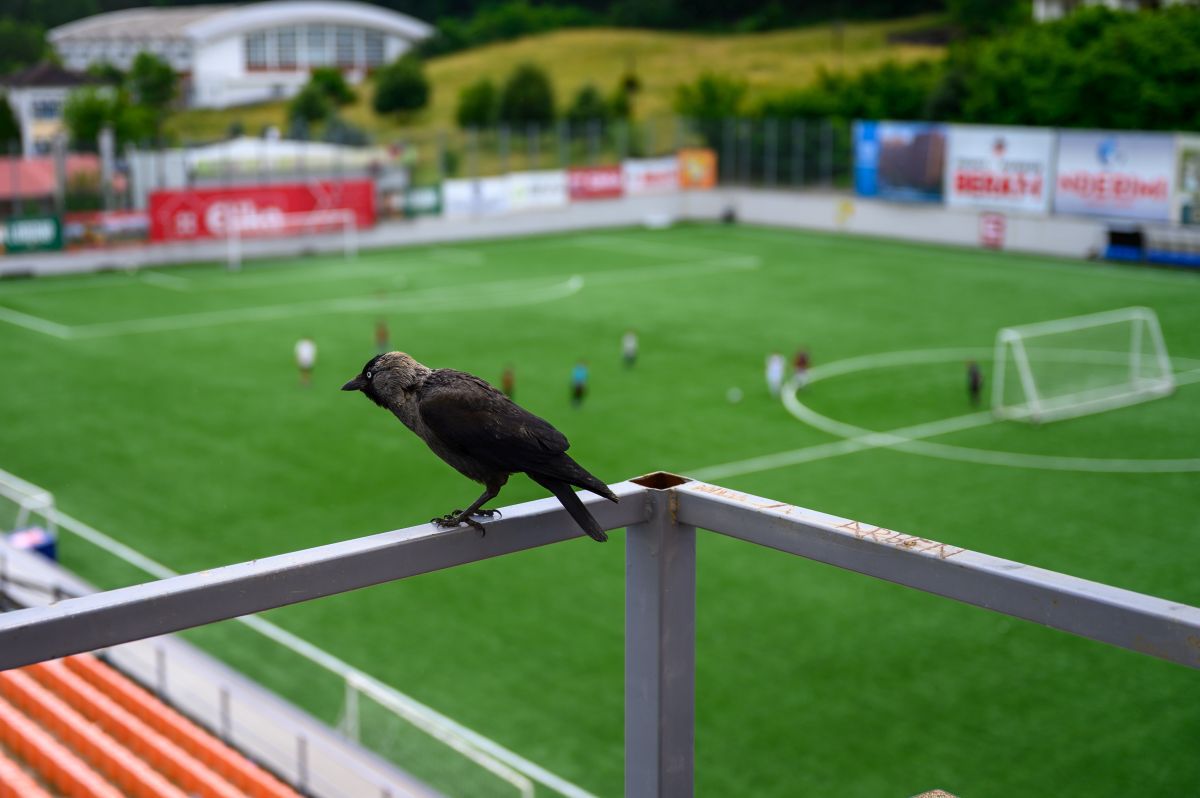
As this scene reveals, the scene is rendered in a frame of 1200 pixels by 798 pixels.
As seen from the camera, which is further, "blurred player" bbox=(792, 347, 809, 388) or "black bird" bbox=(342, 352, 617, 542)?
"blurred player" bbox=(792, 347, 809, 388)

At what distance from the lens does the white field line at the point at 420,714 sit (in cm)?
1429

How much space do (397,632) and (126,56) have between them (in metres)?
101

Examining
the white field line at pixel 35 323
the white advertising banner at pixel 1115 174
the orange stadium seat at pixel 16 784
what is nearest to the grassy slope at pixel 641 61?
the white advertising banner at pixel 1115 174

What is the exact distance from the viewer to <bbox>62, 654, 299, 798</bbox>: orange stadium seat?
13.4 metres

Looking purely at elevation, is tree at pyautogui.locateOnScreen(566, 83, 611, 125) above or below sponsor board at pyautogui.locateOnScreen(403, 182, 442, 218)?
above

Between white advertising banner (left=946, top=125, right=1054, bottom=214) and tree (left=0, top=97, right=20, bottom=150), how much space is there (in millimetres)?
57034

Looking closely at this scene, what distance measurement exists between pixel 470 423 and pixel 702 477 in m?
21.2

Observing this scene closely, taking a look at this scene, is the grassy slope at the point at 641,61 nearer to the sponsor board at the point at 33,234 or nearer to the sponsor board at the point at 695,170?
the sponsor board at the point at 695,170

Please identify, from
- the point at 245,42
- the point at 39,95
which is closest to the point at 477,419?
the point at 39,95

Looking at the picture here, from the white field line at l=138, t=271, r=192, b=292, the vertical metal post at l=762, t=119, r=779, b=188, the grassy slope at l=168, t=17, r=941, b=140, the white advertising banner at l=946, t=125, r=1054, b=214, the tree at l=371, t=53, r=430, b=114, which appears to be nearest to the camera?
the white field line at l=138, t=271, r=192, b=292

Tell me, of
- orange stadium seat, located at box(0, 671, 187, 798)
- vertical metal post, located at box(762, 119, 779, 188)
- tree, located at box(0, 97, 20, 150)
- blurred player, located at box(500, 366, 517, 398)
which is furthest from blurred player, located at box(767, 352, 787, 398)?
tree, located at box(0, 97, 20, 150)

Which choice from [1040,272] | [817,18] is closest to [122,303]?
[1040,272]

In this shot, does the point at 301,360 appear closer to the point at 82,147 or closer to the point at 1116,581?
the point at 1116,581

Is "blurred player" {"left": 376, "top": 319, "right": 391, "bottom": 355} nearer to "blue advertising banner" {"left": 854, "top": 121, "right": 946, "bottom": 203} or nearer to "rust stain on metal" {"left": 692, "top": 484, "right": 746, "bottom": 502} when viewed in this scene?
"blue advertising banner" {"left": 854, "top": 121, "right": 946, "bottom": 203}
